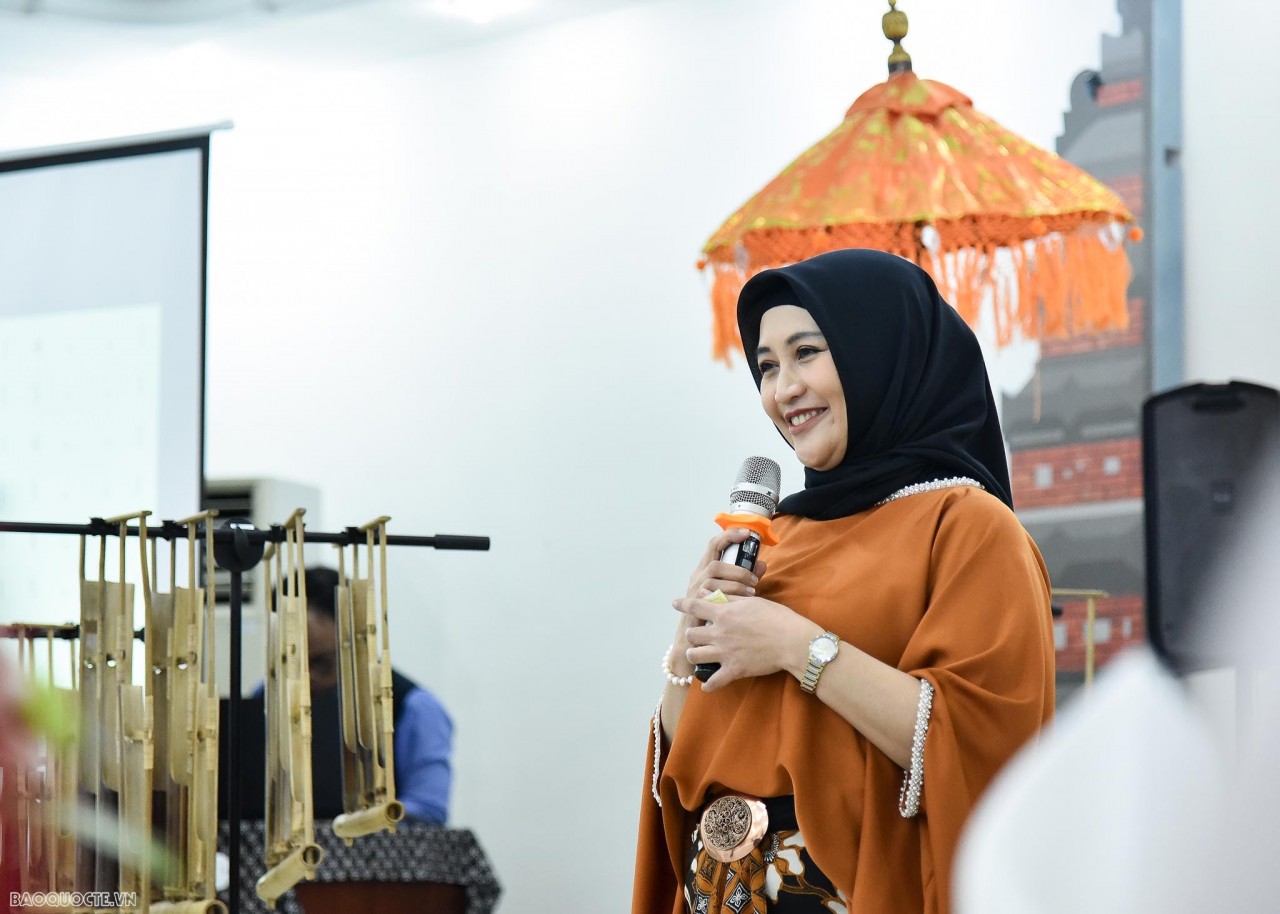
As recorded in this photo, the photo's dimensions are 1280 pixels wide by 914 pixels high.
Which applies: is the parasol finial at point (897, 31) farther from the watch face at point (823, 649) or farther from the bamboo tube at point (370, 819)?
the watch face at point (823, 649)

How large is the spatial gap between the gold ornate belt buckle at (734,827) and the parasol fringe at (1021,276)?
1.92 metres

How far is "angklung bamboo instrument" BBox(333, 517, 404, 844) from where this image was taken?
2363mm

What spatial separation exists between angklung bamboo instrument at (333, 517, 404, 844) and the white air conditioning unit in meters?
2.38

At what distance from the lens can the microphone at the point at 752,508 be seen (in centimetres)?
173

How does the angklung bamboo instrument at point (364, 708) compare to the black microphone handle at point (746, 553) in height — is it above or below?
below

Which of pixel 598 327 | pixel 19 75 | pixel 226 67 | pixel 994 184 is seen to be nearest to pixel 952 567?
pixel 994 184

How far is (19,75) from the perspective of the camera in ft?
18.5

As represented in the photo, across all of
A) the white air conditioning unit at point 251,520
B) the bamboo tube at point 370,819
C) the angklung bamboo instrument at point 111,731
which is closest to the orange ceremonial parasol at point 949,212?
the bamboo tube at point 370,819

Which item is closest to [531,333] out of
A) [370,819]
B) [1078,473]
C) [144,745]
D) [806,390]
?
[1078,473]

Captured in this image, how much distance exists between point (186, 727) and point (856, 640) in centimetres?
112

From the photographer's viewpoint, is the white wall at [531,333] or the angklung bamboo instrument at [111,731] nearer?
the angklung bamboo instrument at [111,731]

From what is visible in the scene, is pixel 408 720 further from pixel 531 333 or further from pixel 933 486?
pixel 933 486

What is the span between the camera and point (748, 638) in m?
1.65
